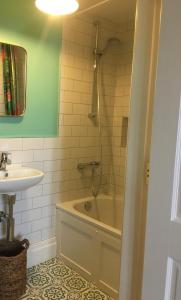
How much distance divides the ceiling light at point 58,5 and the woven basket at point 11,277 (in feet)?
6.07

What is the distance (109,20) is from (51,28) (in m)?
0.74

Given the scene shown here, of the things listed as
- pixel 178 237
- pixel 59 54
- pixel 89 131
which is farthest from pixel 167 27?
pixel 89 131

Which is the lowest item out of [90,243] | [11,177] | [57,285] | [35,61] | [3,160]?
[57,285]

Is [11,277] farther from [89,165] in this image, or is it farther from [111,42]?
[111,42]

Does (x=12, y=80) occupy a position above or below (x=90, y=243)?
above

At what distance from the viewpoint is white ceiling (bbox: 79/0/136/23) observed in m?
2.38

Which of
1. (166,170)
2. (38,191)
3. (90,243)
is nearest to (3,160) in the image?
(38,191)

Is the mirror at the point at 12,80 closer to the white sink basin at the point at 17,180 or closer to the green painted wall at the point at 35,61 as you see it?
the green painted wall at the point at 35,61

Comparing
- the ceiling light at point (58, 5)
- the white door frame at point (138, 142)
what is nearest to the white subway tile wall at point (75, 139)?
the ceiling light at point (58, 5)

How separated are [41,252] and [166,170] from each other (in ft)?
6.27

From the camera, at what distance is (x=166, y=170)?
1.03 m

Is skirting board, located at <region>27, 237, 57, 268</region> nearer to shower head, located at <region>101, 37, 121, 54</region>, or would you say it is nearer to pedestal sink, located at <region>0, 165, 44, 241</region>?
pedestal sink, located at <region>0, 165, 44, 241</region>

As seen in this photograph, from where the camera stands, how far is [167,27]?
101 centimetres

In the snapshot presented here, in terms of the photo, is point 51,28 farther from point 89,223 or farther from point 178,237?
point 178,237
